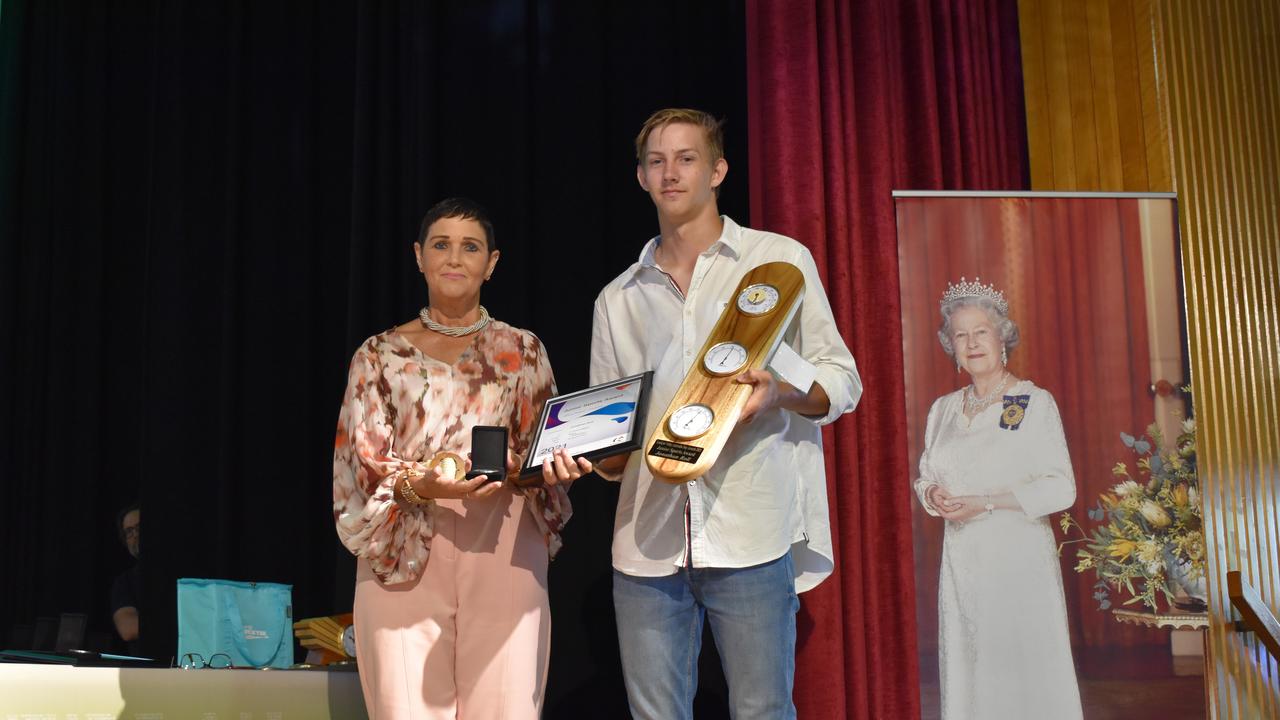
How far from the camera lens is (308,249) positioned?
3.85 meters

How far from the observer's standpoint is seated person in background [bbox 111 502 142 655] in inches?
156

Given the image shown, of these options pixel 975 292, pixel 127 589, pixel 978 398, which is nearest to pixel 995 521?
pixel 978 398

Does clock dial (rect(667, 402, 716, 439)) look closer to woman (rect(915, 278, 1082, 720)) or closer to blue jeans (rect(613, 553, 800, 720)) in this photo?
blue jeans (rect(613, 553, 800, 720))

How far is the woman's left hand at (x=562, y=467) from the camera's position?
2168mm

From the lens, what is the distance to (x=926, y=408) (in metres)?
3.13

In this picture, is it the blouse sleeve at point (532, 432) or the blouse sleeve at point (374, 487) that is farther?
the blouse sleeve at point (532, 432)

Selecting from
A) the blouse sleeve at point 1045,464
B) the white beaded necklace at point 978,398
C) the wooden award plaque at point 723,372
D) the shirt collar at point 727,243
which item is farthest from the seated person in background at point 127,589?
the blouse sleeve at point 1045,464

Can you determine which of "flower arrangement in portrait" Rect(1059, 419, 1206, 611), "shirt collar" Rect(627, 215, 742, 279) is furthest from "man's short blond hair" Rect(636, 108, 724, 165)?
"flower arrangement in portrait" Rect(1059, 419, 1206, 611)

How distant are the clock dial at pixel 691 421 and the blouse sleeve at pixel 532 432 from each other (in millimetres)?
435

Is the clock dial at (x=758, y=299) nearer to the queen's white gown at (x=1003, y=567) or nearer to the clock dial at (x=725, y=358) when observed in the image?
the clock dial at (x=725, y=358)

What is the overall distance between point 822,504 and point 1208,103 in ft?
7.22

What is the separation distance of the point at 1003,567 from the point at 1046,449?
346 mm

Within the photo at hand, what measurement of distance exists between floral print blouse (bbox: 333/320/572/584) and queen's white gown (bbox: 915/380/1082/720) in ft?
3.80

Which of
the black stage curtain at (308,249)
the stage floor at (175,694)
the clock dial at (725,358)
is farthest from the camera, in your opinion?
the black stage curtain at (308,249)
